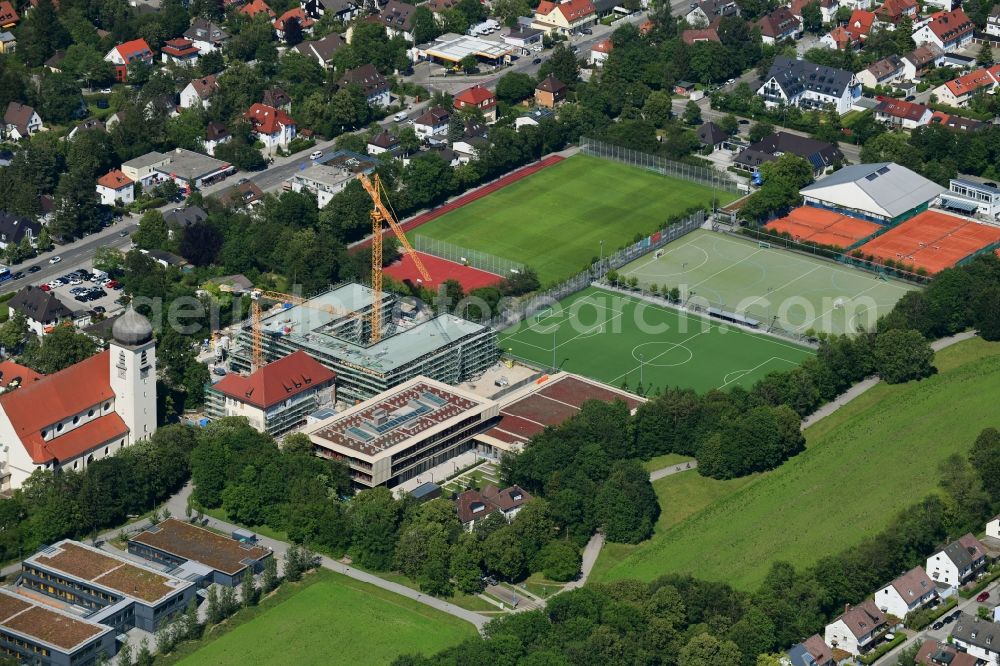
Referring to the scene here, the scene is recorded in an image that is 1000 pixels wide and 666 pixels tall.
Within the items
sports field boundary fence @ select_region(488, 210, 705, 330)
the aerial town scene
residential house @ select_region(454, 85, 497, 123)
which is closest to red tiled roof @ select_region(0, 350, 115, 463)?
the aerial town scene

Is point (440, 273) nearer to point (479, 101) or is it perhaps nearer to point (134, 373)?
point (479, 101)

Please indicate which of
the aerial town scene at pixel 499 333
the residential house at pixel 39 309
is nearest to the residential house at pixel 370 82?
the aerial town scene at pixel 499 333

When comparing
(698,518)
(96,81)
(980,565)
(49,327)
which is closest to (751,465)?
(698,518)

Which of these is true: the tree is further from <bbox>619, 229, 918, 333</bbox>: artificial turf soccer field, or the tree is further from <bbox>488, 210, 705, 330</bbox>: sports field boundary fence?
<bbox>488, 210, 705, 330</bbox>: sports field boundary fence

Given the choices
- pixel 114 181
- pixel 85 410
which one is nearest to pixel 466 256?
pixel 114 181

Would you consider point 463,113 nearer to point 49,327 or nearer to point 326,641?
point 49,327
